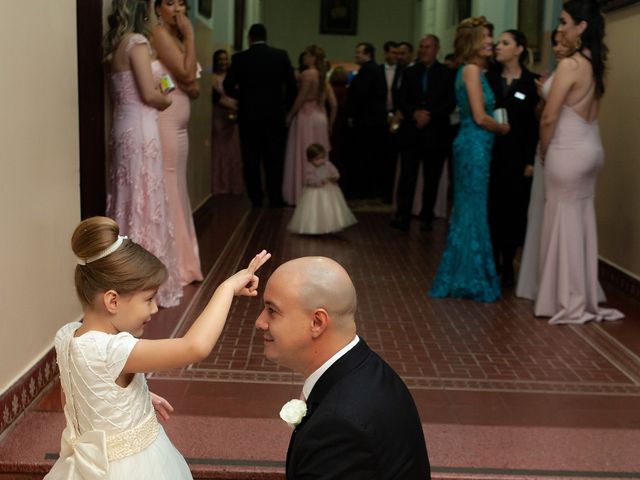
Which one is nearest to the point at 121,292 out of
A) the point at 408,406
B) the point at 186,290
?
the point at 408,406

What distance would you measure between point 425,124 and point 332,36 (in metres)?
12.7

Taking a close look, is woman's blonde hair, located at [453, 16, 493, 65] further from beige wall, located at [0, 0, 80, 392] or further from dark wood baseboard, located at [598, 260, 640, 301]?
beige wall, located at [0, 0, 80, 392]

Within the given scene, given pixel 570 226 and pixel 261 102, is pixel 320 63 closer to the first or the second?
pixel 261 102

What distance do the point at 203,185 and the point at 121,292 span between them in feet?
29.8

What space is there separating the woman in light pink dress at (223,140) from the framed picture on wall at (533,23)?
4.19 m

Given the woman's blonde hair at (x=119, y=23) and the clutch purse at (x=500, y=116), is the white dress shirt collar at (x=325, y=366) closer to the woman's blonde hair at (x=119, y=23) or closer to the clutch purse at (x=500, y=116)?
the woman's blonde hair at (x=119, y=23)

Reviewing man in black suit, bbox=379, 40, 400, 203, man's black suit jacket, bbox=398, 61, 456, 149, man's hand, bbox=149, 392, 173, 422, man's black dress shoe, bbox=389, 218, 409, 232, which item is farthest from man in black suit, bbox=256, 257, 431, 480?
man in black suit, bbox=379, 40, 400, 203

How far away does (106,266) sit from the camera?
8.07 ft

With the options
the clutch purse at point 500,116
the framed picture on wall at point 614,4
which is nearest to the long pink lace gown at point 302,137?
the framed picture on wall at point 614,4

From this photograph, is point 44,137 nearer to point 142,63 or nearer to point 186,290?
point 142,63

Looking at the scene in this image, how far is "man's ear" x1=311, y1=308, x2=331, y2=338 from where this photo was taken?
2115 millimetres

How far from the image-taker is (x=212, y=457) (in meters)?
3.47

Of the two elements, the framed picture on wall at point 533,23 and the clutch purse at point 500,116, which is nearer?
the clutch purse at point 500,116

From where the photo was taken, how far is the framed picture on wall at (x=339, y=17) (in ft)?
69.8
